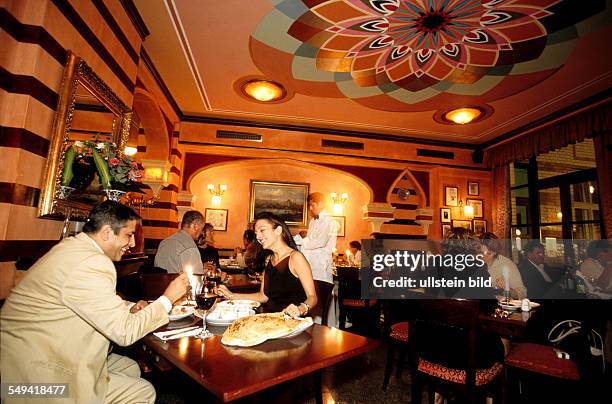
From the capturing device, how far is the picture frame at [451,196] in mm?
7500

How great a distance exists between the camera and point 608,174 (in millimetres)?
4875

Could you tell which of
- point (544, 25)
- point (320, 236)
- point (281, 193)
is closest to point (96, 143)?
point (320, 236)

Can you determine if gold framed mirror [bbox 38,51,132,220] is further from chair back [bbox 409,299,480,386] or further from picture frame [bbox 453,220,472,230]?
picture frame [bbox 453,220,472,230]

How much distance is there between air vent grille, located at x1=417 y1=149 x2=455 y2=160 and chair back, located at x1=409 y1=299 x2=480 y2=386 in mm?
5913

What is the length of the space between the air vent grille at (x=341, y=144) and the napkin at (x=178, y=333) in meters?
5.94

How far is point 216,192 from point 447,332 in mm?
6345

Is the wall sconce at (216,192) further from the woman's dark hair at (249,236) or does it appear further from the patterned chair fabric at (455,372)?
the patterned chair fabric at (455,372)

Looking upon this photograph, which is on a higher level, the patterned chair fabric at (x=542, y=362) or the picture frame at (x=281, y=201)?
the picture frame at (x=281, y=201)

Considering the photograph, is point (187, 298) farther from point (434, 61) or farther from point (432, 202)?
point (432, 202)

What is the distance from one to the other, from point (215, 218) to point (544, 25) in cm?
680

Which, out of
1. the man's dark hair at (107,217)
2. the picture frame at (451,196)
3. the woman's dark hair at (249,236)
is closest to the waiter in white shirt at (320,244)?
the woman's dark hair at (249,236)

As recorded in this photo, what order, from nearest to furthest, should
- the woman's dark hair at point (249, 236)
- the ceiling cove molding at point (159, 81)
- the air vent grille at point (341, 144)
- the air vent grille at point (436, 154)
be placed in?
the ceiling cove molding at point (159, 81) → the woman's dark hair at point (249, 236) → the air vent grille at point (341, 144) → the air vent grille at point (436, 154)

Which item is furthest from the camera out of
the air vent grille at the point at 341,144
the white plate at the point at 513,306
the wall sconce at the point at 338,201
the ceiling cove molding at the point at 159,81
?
the wall sconce at the point at 338,201
